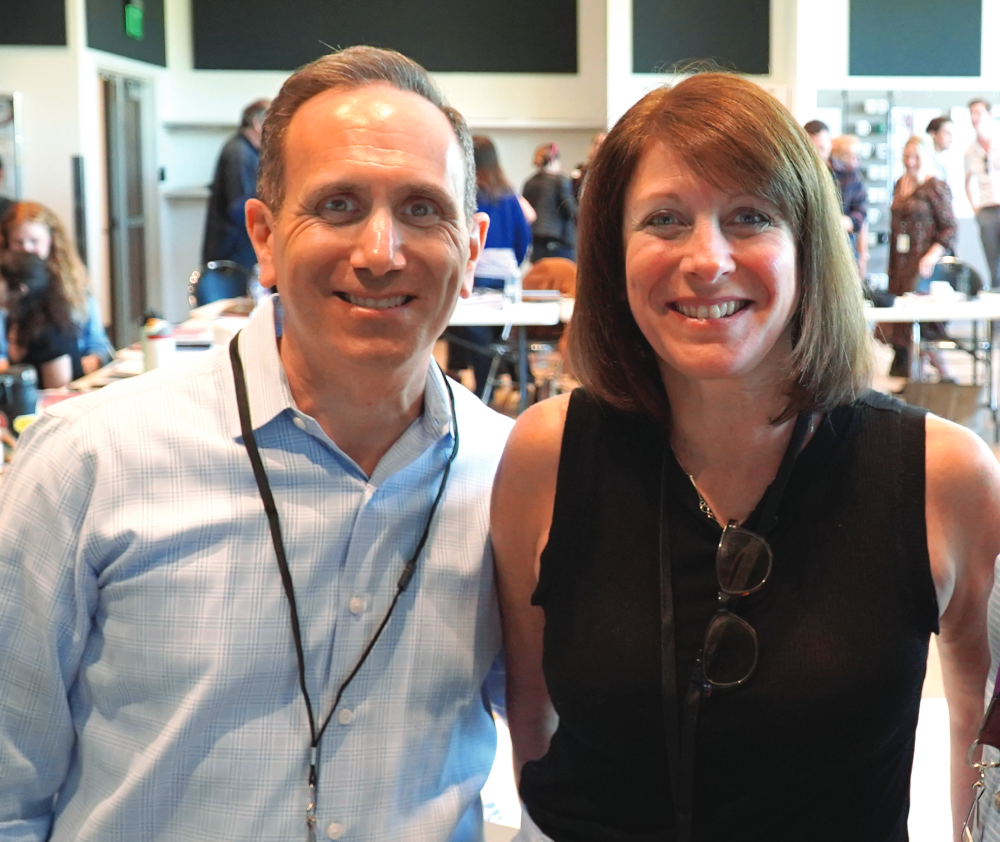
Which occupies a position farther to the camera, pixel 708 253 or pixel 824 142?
pixel 824 142

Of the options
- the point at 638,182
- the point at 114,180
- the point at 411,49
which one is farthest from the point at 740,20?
the point at 638,182

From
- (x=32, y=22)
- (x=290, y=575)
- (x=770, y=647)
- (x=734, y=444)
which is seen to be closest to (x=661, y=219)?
(x=734, y=444)

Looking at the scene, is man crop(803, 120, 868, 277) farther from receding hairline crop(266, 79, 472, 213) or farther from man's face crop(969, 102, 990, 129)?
receding hairline crop(266, 79, 472, 213)

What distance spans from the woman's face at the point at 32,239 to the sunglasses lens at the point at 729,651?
14.5 ft

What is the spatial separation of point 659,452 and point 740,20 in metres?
12.0

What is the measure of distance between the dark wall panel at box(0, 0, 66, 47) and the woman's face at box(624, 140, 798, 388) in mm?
9250

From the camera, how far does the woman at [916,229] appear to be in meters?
8.54

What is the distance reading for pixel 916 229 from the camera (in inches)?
342

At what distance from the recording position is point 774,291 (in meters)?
1.42

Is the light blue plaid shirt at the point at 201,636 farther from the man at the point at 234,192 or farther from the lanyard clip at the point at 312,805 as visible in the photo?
the man at the point at 234,192

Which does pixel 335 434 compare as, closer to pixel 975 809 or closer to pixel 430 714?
pixel 430 714

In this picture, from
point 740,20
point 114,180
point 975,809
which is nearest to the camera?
point 975,809

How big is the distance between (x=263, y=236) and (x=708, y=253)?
635 mm

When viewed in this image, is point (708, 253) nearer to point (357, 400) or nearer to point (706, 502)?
point (706, 502)
